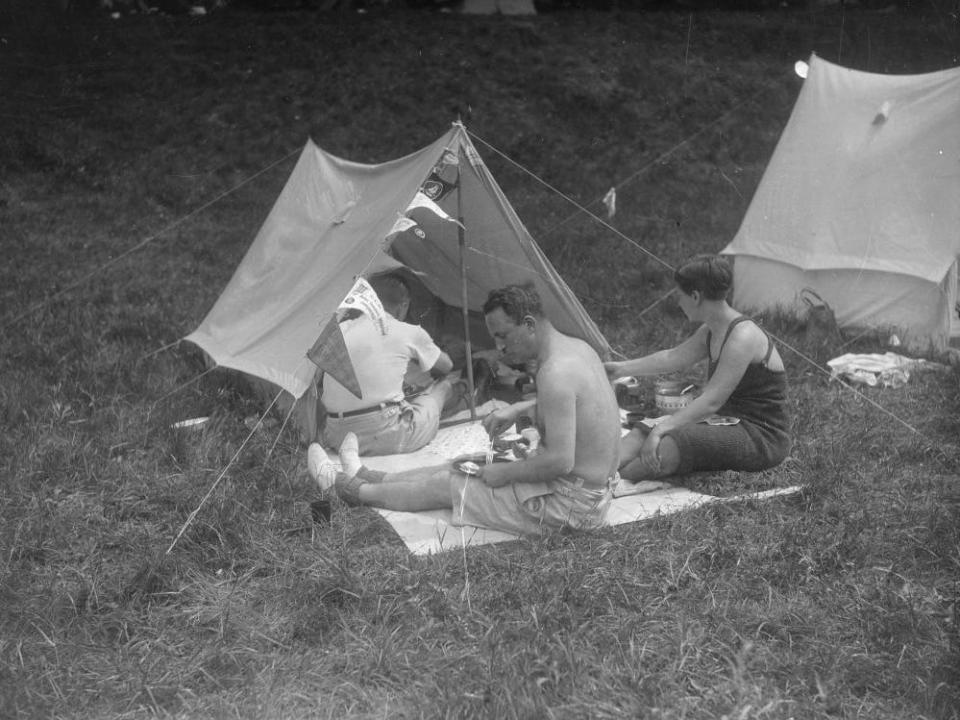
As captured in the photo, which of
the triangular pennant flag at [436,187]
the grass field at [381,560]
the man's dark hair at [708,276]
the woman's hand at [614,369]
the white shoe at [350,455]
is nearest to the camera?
the grass field at [381,560]

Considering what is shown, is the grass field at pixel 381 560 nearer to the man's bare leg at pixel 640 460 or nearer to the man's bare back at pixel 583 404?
the man's bare leg at pixel 640 460

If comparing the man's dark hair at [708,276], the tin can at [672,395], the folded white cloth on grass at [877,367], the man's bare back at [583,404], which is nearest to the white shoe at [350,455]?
the man's bare back at [583,404]

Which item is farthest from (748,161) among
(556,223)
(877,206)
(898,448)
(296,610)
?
(296,610)

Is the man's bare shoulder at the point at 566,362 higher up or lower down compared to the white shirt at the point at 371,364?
higher up

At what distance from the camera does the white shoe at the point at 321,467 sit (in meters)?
4.69

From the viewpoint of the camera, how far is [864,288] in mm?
7352

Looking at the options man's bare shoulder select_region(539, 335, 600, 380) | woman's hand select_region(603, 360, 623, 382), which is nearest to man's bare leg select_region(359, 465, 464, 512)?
man's bare shoulder select_region(539, 335, 600, 380)

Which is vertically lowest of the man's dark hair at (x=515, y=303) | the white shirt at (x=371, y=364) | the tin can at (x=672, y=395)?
the tin can at (x=672, y=395)

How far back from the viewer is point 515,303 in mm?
3854

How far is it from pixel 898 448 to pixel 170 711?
3.57 m

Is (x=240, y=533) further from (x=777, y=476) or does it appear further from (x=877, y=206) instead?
(x=877, y=206)

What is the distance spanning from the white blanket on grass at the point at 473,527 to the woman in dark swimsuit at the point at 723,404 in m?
0.13

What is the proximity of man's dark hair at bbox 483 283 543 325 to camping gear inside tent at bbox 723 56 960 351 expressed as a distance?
3956mm

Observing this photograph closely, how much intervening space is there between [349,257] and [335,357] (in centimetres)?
108
